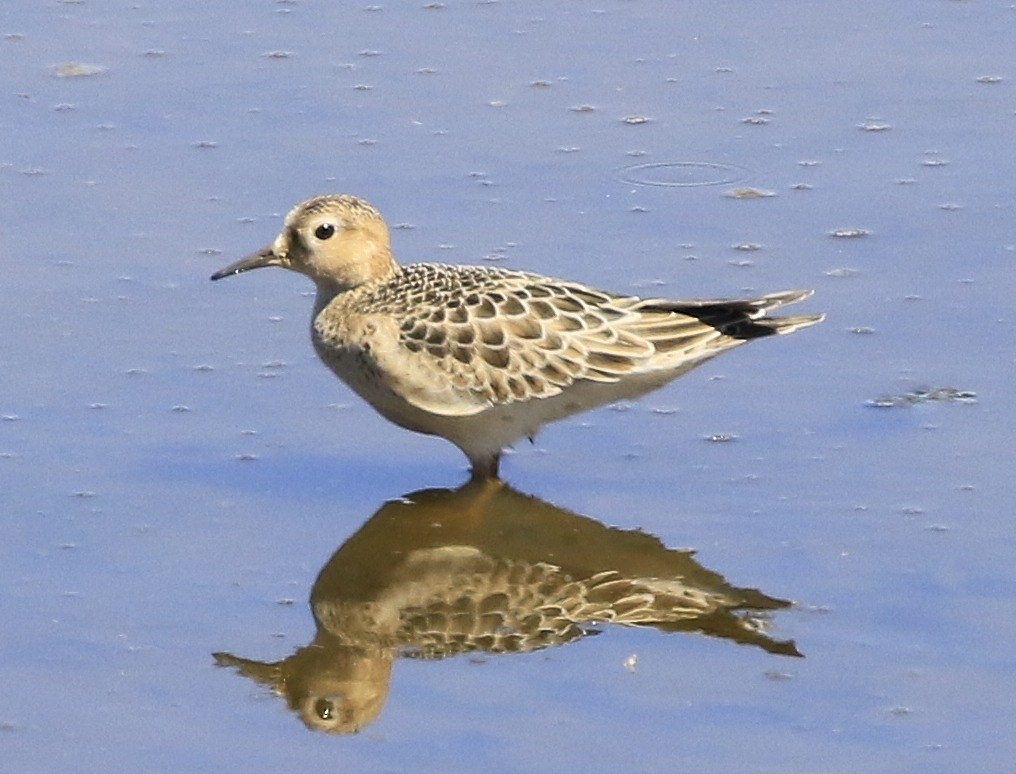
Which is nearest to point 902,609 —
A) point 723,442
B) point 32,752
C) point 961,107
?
point 723,442

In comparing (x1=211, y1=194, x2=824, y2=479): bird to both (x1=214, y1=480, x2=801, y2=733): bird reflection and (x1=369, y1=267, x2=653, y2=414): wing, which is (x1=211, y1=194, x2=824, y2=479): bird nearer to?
(x1=369, y1=267, x2=653, y2=414): wing

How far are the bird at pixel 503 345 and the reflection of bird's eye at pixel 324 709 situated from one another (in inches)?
69.9

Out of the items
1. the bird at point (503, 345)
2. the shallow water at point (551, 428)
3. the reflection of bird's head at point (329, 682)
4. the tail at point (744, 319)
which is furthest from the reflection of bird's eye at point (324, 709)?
the tail at point (744, 319)

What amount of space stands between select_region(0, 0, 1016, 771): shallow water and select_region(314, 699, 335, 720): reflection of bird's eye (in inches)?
6.3

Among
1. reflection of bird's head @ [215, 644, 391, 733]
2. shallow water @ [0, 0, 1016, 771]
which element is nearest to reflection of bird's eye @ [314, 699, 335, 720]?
reflection of bird's head @ [215, 644, 391, 733]

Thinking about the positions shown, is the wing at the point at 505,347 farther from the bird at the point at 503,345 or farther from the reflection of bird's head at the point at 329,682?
the reflection of bird's head at the point at 329,682

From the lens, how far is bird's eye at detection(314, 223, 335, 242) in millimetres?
9391

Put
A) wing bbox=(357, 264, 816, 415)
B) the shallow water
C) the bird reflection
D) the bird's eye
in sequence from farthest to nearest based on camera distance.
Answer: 1. the bird's eye
2. wing bbox=(357, 264, 816, 415)
3. the bird reflection
4. the shallow water

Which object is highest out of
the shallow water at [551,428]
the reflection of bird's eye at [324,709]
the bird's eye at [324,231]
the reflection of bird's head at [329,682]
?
the bird's eye at [324,231]

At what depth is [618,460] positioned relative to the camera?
9188mm

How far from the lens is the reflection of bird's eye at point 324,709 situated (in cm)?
747

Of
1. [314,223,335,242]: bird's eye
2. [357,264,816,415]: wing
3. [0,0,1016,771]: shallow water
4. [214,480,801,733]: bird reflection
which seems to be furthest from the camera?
[314,223,335,242]: bird's eye

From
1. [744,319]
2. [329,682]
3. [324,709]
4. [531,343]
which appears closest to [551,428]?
[531,343]

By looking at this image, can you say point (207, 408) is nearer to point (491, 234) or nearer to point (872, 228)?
point (491, 234)
